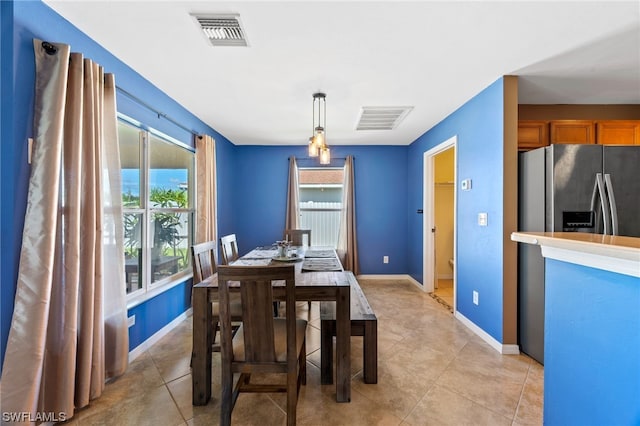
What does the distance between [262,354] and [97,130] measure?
5.87 ft

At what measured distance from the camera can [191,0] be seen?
5.04 feet

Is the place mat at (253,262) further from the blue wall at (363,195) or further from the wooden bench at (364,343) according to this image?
the blue wall at (363,195)

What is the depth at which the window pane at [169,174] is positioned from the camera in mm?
2785

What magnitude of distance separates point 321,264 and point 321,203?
2.74 metres

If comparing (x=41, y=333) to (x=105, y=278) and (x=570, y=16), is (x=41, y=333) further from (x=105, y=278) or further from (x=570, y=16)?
(x=570, y=16)

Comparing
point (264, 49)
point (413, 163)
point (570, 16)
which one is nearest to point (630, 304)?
point (570, 16)

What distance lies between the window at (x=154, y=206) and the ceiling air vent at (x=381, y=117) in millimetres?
2271

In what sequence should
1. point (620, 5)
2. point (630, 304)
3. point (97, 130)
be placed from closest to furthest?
point (630, 304) < point (620, 5) < point (97, 130)

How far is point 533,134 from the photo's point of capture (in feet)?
9.91

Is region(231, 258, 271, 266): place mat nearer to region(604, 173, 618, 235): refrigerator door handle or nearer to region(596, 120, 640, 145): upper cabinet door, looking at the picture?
region(604, 173, 618, 235): refrigerator door handle

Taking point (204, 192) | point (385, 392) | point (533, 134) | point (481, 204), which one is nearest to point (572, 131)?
point (533, 134)

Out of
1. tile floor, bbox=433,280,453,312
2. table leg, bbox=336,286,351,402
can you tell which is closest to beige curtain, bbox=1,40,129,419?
table leg, bbox=336,286,351,402

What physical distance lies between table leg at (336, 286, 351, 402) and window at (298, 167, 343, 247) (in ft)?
A: 10.6

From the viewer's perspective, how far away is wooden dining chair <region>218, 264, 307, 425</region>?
139cm
